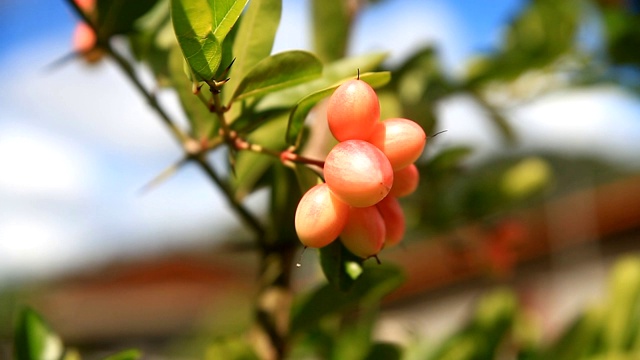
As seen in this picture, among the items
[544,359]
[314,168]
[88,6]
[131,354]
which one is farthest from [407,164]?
[544,359]

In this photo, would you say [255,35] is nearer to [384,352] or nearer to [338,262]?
[338,262]

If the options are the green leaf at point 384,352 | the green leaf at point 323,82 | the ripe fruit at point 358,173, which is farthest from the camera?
the green leaf at point 384,352

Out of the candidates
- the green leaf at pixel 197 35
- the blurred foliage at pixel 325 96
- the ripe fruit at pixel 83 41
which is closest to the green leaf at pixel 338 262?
the blurred foliage at pixel 325 96

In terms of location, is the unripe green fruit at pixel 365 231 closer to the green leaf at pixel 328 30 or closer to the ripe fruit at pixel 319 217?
the ripe fruit at pixel 319 217

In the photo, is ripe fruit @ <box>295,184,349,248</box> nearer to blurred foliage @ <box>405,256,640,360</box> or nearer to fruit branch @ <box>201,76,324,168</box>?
fruit branch @ <box>201,76,324,168</box>

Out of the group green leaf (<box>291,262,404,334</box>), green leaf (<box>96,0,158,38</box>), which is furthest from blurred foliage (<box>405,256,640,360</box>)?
green leaf (<box>96,0,158,38</box>)

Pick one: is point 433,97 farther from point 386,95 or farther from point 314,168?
point 314,168
